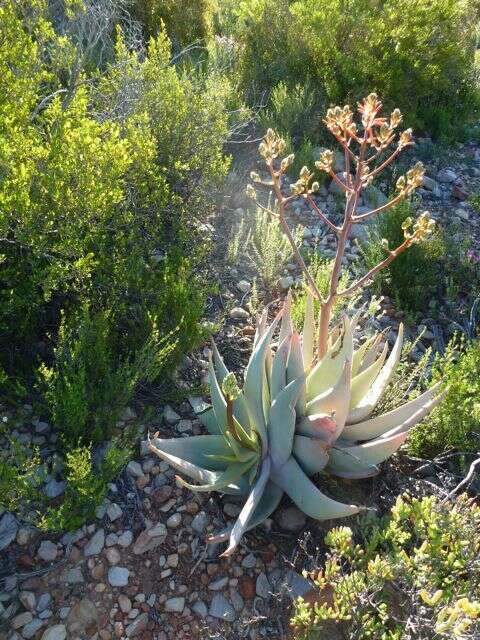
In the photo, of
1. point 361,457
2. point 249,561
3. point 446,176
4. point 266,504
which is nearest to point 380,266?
point 361,457

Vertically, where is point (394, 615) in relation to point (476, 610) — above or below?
below

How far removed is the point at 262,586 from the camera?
212cm

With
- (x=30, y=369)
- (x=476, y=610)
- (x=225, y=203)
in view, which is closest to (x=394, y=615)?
(x=476, y=610)

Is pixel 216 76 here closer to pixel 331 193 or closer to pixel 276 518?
pixel 331 193

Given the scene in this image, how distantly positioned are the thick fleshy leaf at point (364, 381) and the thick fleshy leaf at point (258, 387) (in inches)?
15.3

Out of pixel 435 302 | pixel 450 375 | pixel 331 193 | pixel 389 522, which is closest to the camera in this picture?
pixel 389 522

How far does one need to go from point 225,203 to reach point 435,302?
1669 millimetres

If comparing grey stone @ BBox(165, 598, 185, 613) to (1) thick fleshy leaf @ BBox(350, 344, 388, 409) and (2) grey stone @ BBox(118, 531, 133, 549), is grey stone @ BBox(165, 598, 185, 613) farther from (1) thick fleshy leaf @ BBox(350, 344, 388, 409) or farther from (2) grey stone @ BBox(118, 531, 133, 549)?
(1) thick fleshy leaf @ BBox(350, 344, 388, 409)

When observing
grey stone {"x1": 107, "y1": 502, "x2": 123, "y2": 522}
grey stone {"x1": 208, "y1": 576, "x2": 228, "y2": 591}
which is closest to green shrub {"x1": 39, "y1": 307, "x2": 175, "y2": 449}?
grey stone {"x1": 107, "y1": 502, "x2": 123, "y2": 522}

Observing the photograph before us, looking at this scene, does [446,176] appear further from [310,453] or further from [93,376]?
[93,376]

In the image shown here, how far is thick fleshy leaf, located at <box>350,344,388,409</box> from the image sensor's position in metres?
2.32

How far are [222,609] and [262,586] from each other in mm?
170

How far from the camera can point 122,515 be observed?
7.44 ft

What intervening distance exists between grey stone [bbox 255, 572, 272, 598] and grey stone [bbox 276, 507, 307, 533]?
8.1 inches
